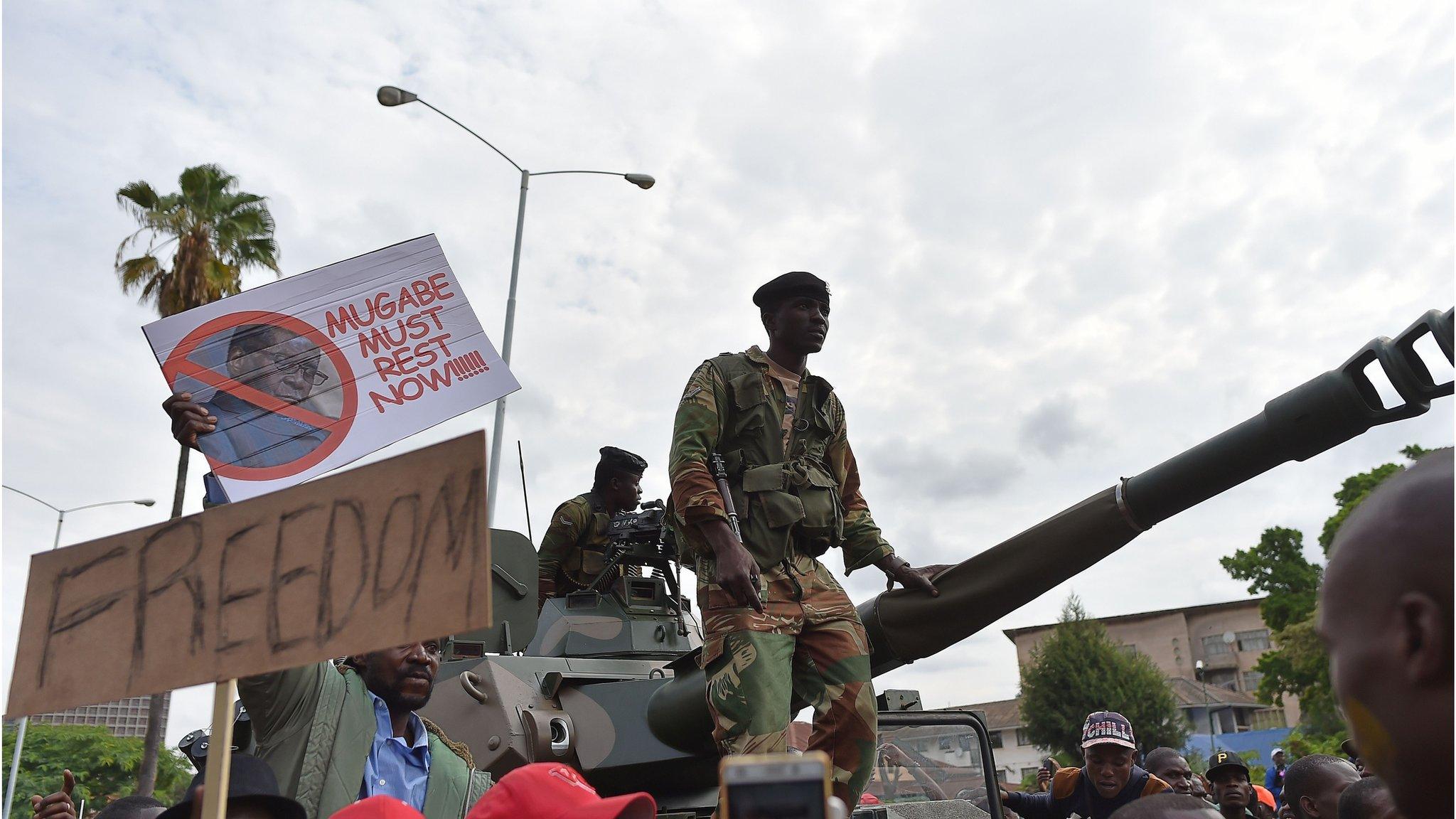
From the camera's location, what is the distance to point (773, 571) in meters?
4.21

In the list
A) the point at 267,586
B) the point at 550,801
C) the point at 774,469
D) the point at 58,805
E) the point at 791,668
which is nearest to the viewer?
the point at 267,586

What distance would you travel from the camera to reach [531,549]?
258 inches

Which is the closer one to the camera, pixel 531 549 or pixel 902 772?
pixel 902 772

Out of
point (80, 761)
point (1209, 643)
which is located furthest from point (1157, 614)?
point (80, 761)

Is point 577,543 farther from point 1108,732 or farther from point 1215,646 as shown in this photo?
point 1215,646

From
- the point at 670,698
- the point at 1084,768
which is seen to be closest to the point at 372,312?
the point at 670,698

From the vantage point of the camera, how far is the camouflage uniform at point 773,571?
3.96 m

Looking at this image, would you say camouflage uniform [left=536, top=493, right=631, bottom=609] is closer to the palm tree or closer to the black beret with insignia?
the black beret with insignia

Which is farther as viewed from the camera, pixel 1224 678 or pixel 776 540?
pixel 1224 678

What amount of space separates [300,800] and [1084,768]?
4620mm

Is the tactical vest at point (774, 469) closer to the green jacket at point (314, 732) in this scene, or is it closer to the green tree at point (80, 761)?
the green jacket at point (314, 732)

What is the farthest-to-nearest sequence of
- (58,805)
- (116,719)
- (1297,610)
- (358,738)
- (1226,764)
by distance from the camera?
(116,719), (1297,610), (1226,764), (58,805), (358,738)

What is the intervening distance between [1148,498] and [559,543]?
3.79 metres

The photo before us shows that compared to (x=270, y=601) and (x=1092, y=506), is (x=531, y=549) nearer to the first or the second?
(x=1092, y=506)
